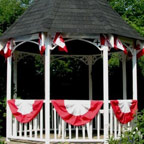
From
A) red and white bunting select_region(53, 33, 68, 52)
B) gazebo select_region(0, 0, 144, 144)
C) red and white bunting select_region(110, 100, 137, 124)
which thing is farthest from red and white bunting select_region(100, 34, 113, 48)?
red and white bunting select_region(110, 100, 137, 124)

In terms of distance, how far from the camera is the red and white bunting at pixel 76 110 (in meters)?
10.0

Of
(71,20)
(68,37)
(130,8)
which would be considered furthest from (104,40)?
(130,8)

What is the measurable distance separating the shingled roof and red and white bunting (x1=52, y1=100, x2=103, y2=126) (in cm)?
210

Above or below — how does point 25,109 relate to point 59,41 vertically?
below

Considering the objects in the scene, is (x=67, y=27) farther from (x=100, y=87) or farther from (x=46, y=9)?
(x=100, y=87)

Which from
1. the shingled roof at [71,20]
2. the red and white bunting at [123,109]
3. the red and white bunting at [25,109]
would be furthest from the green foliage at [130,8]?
the red and white bunting at [25,109]

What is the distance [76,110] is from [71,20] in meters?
2.81

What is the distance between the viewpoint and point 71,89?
16.4m

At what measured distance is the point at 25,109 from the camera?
10.6m

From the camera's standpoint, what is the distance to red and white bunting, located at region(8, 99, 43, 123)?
1037 centimetres

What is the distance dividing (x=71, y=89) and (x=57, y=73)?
4.79 feet

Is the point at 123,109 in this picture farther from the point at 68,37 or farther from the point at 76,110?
the point at 68,37

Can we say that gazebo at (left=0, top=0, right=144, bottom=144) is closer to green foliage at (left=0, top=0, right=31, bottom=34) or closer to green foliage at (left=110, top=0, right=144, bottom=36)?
green foliage at (left=0, top=0, right=31, bottom=34)

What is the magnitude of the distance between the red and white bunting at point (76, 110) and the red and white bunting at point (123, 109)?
689 mm
